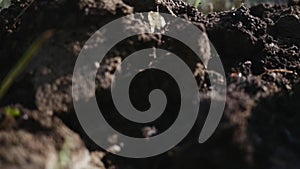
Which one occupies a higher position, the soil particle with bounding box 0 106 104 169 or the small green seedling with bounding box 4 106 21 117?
the small green seedling with bounding box 4 106 21 117

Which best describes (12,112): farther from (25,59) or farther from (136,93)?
(136,93)

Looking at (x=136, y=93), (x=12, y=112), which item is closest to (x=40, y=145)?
(x=12, y=112)

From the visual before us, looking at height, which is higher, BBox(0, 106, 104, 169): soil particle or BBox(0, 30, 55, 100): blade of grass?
BBox(0, 30, 55, 100): blade of grass

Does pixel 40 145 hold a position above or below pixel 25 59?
below

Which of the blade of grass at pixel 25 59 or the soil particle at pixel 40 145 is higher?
the blade of grass at pixel 25 59

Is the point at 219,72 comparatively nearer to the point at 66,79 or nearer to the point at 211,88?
the point at 211,88

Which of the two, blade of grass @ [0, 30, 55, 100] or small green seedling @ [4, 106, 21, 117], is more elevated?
blade of grass @ [0, 30, 55, 100]

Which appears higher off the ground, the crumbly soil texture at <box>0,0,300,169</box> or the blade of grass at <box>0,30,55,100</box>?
the blade of grass at <box>0,30,55,100</box>

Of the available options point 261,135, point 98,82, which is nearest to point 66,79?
point 98,82

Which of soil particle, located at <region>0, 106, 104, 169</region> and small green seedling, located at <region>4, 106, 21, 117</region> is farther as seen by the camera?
small green seedling, located at <region>4, 106, 21, 117</region>
